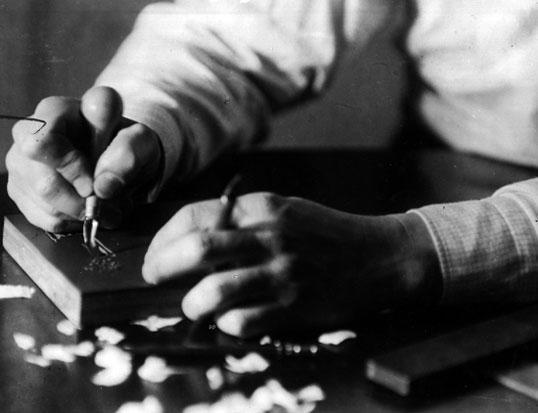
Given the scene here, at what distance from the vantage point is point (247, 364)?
23.2 inches

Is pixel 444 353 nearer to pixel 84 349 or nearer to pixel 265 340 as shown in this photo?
pixel 265 340

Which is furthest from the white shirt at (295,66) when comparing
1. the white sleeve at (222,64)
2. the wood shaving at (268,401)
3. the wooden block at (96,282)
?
the wood shaving at (268,401)

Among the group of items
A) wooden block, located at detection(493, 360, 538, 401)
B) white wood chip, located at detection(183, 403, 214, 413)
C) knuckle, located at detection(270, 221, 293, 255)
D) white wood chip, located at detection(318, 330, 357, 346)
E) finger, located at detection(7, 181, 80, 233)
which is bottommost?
finger, located at detection(7, 181, 80, 233)

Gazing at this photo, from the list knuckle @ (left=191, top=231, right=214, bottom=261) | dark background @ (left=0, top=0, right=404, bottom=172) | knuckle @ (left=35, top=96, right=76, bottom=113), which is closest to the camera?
knuckle @ (left=191, top=231, right=214, bottom=261)

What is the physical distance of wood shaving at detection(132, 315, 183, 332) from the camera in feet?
2.13

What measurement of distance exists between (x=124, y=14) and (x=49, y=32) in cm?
12

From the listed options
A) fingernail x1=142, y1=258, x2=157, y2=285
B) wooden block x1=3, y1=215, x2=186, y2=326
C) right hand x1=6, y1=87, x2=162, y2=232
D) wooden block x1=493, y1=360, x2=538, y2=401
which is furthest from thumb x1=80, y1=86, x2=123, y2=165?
wooden block x1=493, y1=360, x2=538, y2=401

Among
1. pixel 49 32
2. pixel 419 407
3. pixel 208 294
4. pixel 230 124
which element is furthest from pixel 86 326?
pixel 49 32

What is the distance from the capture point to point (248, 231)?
0.64 meters

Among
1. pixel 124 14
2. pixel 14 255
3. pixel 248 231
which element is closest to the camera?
pixel 248 231

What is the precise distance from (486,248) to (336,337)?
0.61ft

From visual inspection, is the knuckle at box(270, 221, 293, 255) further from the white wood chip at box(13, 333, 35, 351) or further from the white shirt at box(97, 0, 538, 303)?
the white shirt at box(97, 0, 538, 303)

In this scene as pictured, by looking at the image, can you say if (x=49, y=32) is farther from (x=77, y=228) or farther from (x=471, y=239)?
(x=471, y=239)

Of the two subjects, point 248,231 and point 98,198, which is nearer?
point 248,231
